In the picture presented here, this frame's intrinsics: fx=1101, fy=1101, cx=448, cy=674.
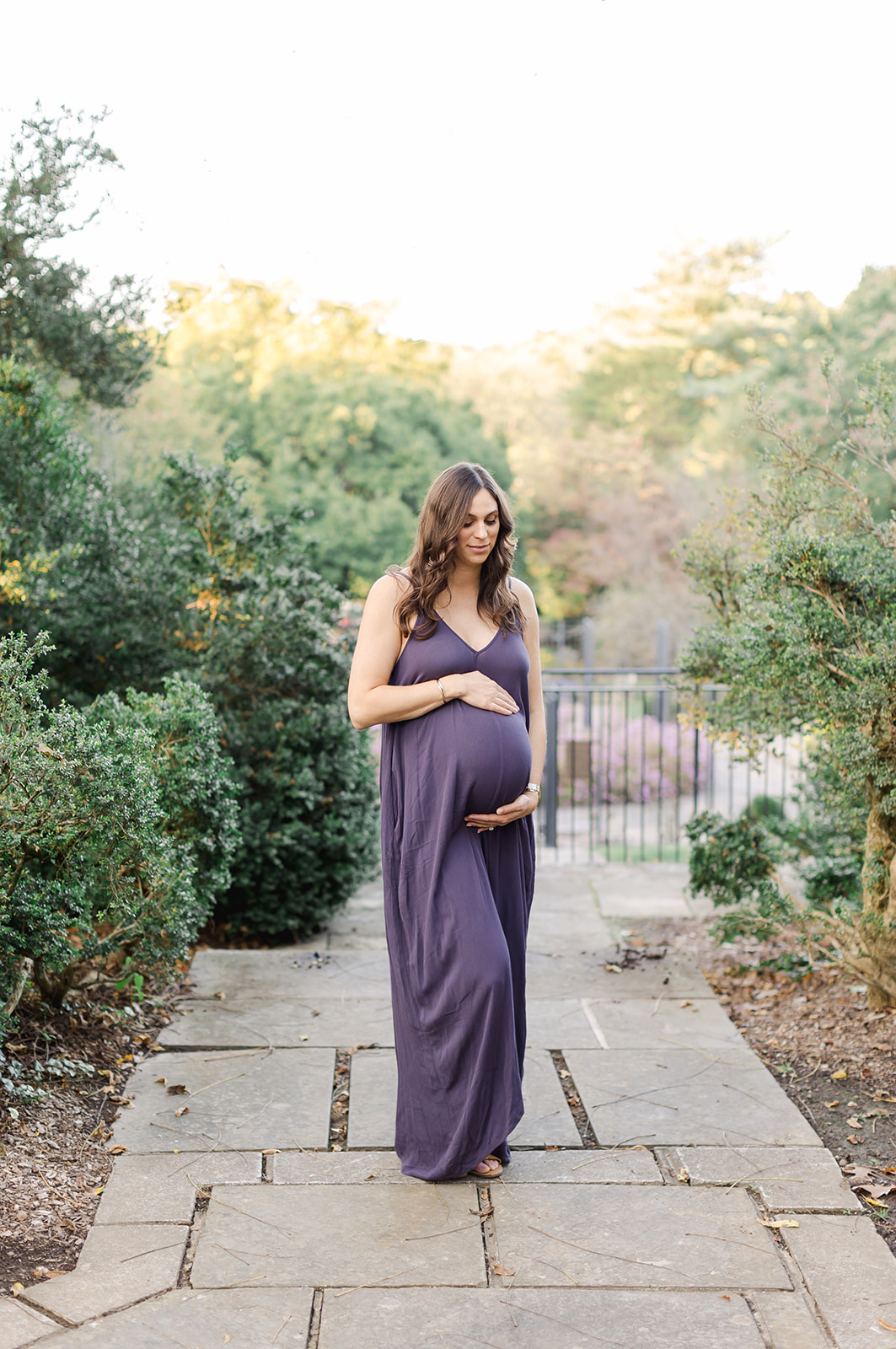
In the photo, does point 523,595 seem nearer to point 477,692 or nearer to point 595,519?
point 477,692

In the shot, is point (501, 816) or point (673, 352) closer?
point (501, 816)

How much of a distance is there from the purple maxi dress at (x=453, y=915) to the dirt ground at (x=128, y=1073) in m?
0.46

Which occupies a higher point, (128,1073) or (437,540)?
(437,540)

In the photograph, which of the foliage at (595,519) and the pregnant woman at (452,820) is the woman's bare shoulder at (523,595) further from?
the foliage at (595,519)

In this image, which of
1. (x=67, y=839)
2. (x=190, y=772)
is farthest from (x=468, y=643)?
(x=190, y=772)

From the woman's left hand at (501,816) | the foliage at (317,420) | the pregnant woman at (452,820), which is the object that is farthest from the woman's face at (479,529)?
the foliage at (317,420)

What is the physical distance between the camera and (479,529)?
9.77ft

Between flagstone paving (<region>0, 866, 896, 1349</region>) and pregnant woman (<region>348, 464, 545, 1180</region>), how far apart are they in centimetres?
21

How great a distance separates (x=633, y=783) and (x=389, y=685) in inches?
336

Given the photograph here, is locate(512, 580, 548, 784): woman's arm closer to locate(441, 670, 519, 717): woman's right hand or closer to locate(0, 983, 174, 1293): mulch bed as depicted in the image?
locate(441, 670, 519, 717): woman's right hand

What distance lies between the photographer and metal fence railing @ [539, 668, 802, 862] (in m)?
8.45

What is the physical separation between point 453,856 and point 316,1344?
116 cm

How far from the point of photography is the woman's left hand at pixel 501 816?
2967 millimetres

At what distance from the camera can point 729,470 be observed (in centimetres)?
2073
